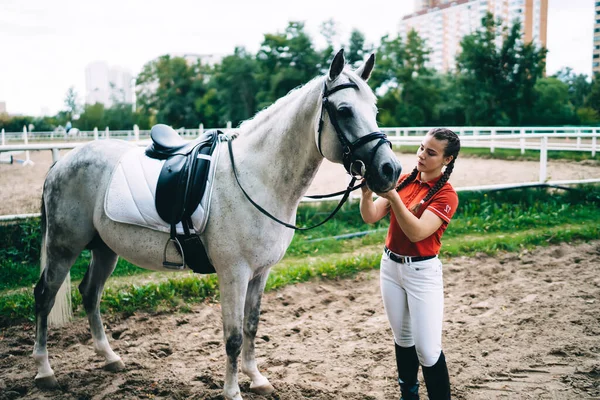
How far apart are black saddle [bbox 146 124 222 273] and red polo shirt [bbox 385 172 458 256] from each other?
45.6 inches

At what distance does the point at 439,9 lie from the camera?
79562mm

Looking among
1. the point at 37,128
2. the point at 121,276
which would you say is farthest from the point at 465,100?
the point at 121,276

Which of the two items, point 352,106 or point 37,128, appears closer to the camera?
point 352,106

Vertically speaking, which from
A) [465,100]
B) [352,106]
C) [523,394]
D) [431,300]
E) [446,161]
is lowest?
[523,394]

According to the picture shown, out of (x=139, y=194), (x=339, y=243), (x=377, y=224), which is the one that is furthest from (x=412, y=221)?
(x=377, y=224)

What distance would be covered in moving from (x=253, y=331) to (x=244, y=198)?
960 millimetres

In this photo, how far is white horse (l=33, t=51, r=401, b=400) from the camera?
2.32 meters

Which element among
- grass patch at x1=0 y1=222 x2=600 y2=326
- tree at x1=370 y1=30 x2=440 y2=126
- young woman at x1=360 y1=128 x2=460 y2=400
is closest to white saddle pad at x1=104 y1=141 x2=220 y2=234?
young woman at x1=360 y1=128 x2=460 y2=400

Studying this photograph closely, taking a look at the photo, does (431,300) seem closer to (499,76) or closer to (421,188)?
(421,188)

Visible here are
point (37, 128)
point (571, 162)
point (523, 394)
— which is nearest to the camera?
point (523, 394)

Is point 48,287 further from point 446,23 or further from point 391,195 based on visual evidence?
point 446,23

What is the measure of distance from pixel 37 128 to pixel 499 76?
26296 mm

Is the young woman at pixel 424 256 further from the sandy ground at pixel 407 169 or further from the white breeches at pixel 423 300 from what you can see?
the sandy ground at pixel 407 169

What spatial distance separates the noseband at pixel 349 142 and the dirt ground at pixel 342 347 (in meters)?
1.56
